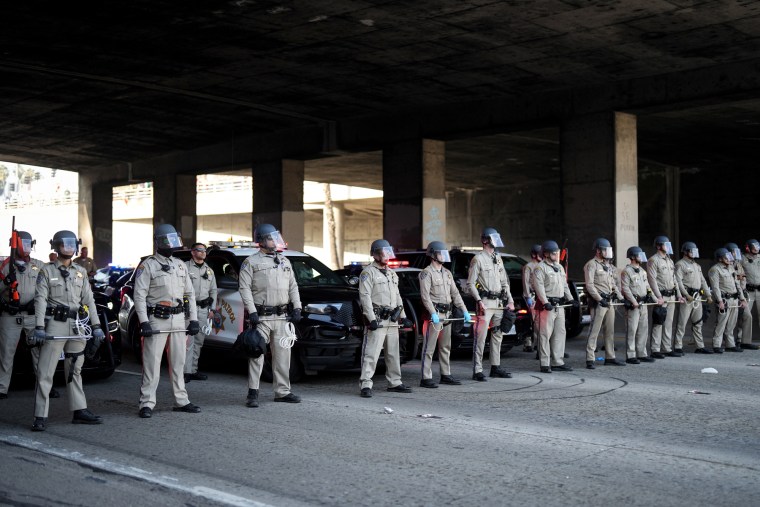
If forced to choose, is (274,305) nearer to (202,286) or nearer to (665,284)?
(202,286)

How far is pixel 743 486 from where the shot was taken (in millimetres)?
6246

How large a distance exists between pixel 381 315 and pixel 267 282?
154 centimetres

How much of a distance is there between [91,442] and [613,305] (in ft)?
29.2

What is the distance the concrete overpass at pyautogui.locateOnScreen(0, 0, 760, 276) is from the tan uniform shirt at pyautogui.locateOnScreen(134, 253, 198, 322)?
6.80m

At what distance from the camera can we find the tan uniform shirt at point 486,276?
Result: 12391mm

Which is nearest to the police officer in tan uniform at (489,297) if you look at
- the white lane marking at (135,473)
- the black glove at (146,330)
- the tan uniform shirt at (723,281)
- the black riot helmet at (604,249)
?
the black riot helmet at (604,249)

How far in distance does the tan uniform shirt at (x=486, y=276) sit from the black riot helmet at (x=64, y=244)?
5.46m

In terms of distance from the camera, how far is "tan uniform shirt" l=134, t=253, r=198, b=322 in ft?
30.5

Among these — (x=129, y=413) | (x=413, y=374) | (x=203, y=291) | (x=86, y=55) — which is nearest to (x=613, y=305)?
(x=413, y=374)

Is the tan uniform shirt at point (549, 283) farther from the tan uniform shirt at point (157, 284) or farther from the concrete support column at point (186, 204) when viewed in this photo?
the concrete support column at point (186, 204)

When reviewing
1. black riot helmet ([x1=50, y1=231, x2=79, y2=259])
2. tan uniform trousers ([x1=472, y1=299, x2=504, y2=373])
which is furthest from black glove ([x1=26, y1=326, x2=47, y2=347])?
tan uniform trousers ([x1=472, y1=299, x2=504, y2=373])

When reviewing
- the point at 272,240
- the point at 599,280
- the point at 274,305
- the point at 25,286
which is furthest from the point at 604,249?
the point at 25,286

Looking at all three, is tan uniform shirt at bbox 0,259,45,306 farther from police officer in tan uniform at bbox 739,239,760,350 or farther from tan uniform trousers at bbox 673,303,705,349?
police officer in tan uniform at bbox 739,239,760,350

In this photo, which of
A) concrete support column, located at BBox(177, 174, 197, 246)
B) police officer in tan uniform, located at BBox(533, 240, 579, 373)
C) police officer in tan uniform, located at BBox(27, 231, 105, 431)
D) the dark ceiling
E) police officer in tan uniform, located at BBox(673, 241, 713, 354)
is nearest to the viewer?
police officer in tan uniform, located at BBox(27, 231, 105, 431)
